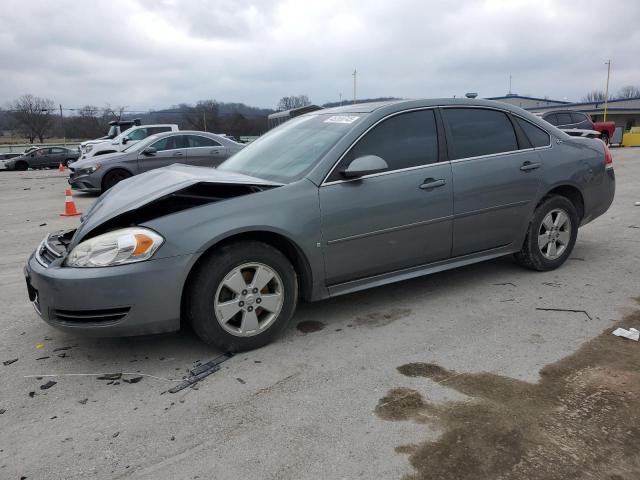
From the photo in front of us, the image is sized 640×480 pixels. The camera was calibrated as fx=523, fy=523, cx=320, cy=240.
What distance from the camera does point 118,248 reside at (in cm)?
316

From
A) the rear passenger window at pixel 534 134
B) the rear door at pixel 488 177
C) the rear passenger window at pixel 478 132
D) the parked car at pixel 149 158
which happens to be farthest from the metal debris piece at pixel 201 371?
the parked car at pixel 149 158

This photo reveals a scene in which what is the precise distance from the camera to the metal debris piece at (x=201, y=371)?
3095 mm

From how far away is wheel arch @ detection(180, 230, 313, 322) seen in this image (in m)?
3.34

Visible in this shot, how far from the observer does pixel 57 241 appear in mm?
3877

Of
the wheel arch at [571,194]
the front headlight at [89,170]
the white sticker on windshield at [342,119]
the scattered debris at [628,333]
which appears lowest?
the scattered debris at [628,333]

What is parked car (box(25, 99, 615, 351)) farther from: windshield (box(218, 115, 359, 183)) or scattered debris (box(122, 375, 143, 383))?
scattered debris (box(122, 375, 143, 383))

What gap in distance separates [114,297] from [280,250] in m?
1.13

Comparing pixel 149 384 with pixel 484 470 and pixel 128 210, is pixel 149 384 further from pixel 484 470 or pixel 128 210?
pixel 484 470

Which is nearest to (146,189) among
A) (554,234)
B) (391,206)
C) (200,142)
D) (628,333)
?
(391,206)

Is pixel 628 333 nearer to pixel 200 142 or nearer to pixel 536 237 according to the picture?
pixel 536 237

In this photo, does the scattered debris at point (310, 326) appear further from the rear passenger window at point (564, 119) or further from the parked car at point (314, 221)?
the rear passenger window at point (564, 119)

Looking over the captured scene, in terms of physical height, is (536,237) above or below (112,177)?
below

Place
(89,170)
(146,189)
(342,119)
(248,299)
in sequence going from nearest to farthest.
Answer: (248,299), (146,189), (342,119), (89,170)

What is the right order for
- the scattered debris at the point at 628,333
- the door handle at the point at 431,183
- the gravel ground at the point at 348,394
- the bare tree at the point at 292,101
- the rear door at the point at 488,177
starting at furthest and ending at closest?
the bare tree at the point at 292,101
the rear door at the point at 488,177
the door handle at the point at 431,183
the scattered debris at the point at 628,333
the gravel ground at the point at 348,394
